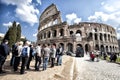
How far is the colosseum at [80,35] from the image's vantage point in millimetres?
45312

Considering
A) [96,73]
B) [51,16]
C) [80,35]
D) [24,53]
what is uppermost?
[51,16]

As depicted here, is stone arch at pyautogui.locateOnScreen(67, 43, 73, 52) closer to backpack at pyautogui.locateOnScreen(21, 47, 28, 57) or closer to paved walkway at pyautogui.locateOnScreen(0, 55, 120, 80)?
paved walkway at pyautogui.locateOnScreen(0, 55, 120, 80)

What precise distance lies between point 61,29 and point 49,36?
7.43m

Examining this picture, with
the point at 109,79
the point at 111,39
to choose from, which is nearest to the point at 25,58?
the point at 109,79

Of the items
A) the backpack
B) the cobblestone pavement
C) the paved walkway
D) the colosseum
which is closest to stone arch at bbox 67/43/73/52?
the colosseum

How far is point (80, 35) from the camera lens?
1934 inches

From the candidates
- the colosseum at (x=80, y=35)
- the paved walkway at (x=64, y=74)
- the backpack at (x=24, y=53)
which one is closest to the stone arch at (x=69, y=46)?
the colosseum at (x=80, y=35)

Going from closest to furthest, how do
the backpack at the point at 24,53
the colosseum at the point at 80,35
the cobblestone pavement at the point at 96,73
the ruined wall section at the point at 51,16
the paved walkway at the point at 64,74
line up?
1. the paved walkway at the point at 64,74
2. the backpack at the point at 24,53
3. the cobblestone pavement at the point at 96,73
4. the colosseum at the point at 80,35
5. the ruined wall section at the point at 51,16

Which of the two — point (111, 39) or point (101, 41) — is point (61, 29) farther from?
point (111, 39)

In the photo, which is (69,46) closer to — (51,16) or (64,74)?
(51,16)

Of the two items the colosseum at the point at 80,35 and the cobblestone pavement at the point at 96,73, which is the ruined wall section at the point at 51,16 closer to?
the colosseum at the point at 80,35

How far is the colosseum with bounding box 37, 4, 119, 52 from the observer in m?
45.3

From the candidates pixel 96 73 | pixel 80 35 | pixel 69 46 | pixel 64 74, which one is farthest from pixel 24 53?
pixel 80 35

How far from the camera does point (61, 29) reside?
49.0 meters
